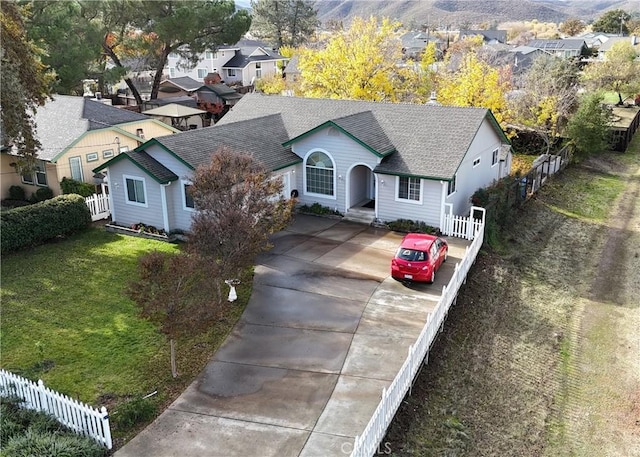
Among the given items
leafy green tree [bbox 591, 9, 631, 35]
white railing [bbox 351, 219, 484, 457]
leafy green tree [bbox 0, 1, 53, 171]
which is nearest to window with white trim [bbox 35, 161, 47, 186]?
leafy green tree [bbox 0, 1, 53, 171]

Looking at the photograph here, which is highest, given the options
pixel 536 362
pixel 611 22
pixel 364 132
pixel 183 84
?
pixel 611 22

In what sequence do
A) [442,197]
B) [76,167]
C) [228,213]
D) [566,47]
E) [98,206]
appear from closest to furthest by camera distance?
[228,213]
[442,197]
[98,206]
[76,167]
[566,47]

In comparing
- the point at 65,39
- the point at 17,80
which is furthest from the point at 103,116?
the point at 17,80

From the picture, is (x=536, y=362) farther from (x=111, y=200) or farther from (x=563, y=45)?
(x=563, y=45)

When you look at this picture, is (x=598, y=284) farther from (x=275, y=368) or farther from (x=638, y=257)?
(x=275, y=368)

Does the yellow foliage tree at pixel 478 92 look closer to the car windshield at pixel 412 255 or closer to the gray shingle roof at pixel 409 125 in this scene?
the gray shingle roof at pixel 409 125

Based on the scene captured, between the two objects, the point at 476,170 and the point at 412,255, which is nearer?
the point at 412,255

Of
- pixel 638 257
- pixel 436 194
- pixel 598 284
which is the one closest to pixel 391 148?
pixel 436 194
